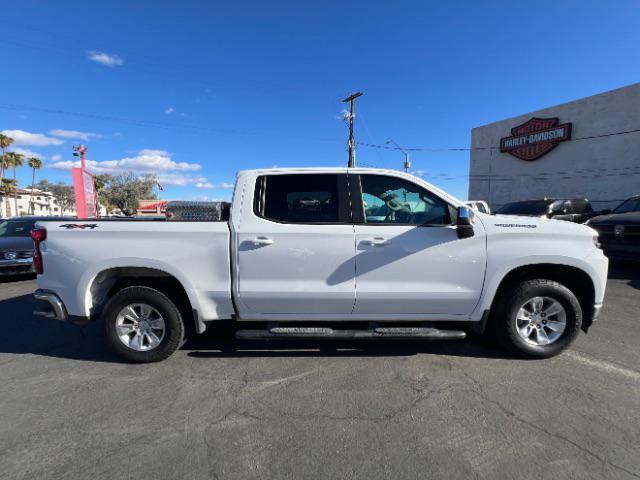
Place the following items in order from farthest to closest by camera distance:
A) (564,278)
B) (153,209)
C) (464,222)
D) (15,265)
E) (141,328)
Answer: (153,209), (15,265), (564,278), (141,328), (464,222)

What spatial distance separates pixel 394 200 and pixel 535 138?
2569cm

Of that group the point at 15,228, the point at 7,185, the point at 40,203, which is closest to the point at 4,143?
the point at 7,185

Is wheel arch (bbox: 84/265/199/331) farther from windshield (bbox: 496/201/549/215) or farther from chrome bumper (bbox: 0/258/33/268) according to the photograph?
windshield (bbox: 496/201/549/215)

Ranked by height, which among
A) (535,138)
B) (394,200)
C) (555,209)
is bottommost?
(555,209)

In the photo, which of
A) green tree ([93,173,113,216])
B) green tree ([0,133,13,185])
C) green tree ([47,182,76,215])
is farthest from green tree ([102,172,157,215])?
green tree ([47,182,76,215])

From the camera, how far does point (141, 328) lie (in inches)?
139

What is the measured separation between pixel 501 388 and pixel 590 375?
0.94 metres

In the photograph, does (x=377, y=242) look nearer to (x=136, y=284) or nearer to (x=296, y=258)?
(x=296, y=258)

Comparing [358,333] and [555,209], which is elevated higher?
[555,209]

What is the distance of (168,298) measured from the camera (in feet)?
11.5

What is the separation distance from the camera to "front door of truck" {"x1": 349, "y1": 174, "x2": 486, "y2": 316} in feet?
11.0

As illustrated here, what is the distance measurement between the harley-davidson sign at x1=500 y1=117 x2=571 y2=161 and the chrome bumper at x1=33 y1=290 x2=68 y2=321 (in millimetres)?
27297

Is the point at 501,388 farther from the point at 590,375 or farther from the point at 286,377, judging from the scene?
the point at 286,377

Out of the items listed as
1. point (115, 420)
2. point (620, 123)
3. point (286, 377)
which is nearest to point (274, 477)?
point (286, 377)
